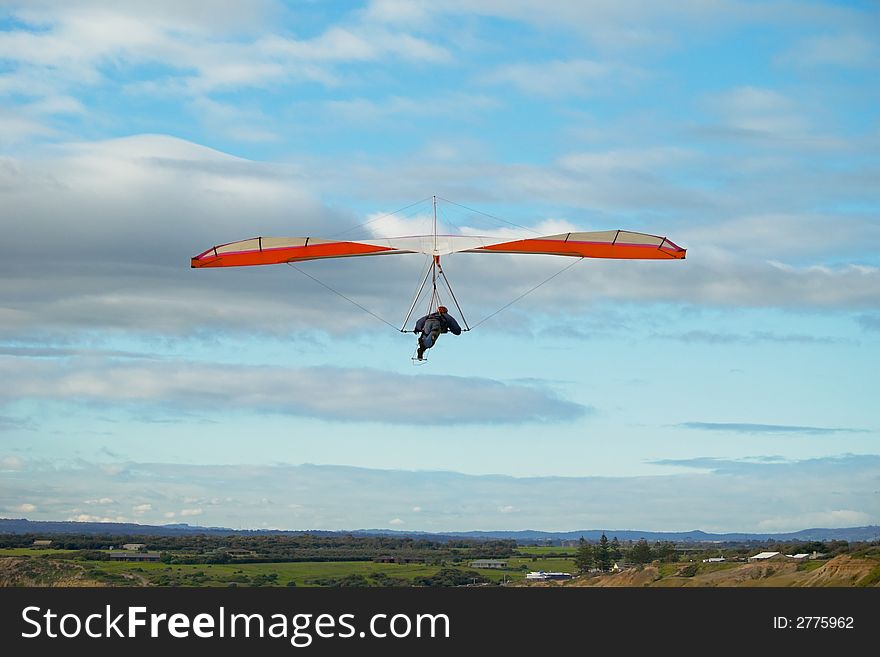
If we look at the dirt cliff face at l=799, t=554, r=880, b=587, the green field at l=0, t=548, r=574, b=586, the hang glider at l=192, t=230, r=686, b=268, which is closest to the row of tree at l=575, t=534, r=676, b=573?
the green field at l=0, t=548, r=574, b=586

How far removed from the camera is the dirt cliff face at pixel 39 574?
65.8 m

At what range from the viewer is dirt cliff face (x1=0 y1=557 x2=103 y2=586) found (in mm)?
65819

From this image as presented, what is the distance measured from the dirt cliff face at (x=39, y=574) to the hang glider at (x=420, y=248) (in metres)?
27.2

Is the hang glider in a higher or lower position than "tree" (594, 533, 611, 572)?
higher

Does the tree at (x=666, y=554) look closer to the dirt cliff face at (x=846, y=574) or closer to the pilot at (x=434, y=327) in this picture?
the dirt cliff face at (x=846, y=574)

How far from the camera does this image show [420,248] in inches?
1602

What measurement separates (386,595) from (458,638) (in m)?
3.34

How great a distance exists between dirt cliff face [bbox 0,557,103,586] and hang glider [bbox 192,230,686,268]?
27.2 metres

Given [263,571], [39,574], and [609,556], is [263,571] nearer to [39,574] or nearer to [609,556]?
[609,556]

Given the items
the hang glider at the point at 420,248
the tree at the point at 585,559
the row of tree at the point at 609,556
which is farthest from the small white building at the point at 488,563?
the hang glider at the point at 420,248

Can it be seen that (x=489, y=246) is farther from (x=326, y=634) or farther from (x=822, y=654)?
(x=822, y=654)

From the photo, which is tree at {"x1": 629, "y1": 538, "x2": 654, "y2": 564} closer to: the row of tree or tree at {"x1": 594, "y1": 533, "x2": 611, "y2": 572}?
the row of tree

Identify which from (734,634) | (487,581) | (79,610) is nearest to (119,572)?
(487,581)

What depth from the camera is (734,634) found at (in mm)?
38844
